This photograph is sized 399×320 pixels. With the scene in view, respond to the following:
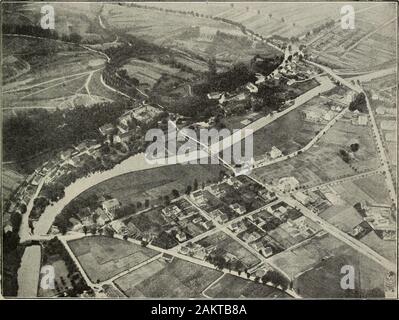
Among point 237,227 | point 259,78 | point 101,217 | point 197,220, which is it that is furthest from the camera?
point 259,78

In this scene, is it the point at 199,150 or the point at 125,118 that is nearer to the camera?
the point at 199,150

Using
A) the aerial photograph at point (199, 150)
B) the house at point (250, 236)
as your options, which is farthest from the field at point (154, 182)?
the house at point (250, 236)

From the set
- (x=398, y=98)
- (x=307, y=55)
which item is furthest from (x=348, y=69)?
(x=398, y=98)

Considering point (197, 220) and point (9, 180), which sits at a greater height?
point (9, 180)

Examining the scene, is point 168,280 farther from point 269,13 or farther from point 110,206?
point 269,13

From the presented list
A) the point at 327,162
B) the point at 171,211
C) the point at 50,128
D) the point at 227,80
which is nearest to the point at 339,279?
the point at 327,162

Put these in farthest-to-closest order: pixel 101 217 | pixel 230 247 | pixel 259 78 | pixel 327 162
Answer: pixel 259 78
pixel 327 162
pixel 101 217
pixel 230 247
